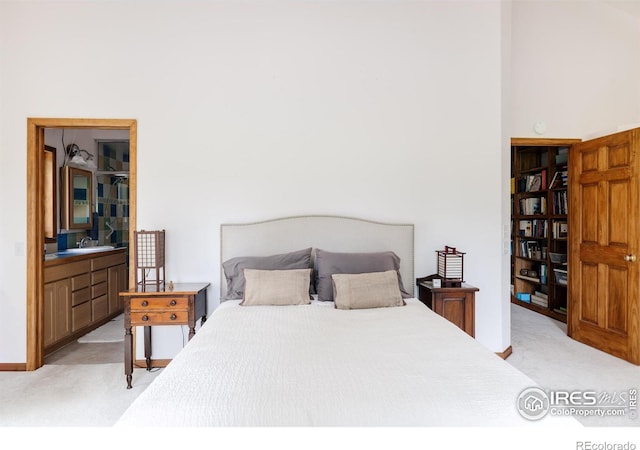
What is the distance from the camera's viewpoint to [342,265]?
2.91m

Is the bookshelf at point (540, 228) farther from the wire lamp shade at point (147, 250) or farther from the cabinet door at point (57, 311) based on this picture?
the cabinet door at point (57, 311)

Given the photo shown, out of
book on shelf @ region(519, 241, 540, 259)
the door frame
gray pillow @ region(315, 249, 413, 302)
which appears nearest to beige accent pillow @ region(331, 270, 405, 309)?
gray pillow @ region(315, 249, 413, 302)

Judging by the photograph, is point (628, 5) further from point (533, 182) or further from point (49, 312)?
point (49, 312)

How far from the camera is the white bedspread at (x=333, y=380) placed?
3.94 feet

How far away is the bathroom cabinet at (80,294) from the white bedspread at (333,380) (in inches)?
A: 87.5

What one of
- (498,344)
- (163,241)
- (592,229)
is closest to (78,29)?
(163,241)

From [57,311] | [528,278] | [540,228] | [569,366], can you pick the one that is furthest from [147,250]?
[528,278]

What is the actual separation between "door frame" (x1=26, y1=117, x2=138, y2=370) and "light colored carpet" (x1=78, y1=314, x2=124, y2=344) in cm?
68

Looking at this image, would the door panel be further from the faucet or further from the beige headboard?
the faucet

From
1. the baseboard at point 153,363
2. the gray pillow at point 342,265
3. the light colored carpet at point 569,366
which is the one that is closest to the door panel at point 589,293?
the light colored carpet at point 569,366

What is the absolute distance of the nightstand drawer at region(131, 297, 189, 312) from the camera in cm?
278

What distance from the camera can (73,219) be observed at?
14.9 ft

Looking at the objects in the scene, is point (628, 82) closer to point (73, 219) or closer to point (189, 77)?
point (189, 77)

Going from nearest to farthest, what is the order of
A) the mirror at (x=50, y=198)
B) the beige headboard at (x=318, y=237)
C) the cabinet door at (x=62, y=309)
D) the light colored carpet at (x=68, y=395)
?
the light colored carpet at (x=68, y=395) < the beige headboard at (x=318, y=237) < the cabinet door at (x=62, y=309) < the mirror at (x=50, y=198)
